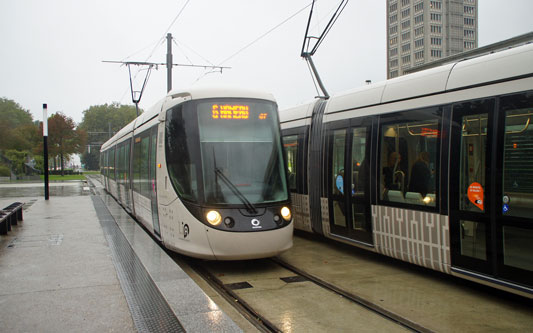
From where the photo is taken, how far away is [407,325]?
5.15 meters

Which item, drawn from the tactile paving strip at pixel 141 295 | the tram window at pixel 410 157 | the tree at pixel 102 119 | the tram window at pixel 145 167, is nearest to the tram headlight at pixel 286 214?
the tram window at pixel 410 157

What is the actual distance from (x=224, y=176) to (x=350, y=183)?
8.25 ft

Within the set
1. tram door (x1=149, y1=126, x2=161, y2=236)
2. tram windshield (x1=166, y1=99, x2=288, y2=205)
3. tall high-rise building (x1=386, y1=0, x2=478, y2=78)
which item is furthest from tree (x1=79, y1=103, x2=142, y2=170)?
tram windshield (x1=166, y1=99, x2=288, y2=205)

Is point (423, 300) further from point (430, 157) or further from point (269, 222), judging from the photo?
point (269, 222)

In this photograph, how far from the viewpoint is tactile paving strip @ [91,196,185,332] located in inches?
187

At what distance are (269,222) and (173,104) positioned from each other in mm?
2810

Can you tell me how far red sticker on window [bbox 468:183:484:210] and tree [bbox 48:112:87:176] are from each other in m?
61.2

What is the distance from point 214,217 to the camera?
718 centimetres

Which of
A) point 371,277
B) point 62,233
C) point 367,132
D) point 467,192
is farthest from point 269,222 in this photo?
point 62,233

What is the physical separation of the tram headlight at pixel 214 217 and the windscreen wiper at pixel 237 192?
45 cm

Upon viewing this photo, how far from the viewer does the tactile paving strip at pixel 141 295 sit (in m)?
4.76

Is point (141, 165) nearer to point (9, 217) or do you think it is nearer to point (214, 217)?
point (9, 217)

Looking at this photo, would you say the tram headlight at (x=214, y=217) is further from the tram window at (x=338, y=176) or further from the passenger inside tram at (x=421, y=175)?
the passenger inside tram at (x=421, y=175)

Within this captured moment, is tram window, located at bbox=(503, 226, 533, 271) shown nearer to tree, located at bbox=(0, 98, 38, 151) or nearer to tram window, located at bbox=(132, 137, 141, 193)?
tram window, located at bbox=(132, 137, 141, 193)
